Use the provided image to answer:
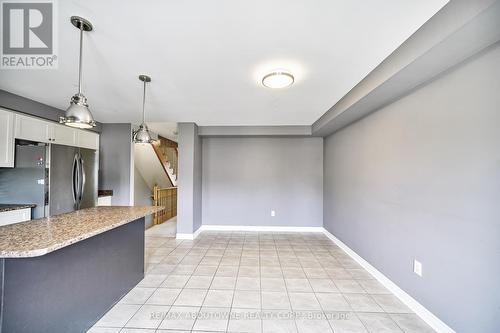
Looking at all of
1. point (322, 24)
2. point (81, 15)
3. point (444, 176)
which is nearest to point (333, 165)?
point (444, 176)

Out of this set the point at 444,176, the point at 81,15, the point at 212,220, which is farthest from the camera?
the point at 212,220

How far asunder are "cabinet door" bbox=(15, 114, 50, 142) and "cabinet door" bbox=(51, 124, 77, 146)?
113 millimetres

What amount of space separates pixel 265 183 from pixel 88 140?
3.73m

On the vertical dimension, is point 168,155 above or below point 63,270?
above

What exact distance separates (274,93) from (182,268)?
2748 millimetres

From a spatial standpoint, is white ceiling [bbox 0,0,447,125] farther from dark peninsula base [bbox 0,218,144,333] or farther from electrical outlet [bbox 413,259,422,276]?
electrical outlet [bbox 413,259,422,276]

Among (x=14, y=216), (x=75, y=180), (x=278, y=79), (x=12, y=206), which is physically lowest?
(x=14, y=216)

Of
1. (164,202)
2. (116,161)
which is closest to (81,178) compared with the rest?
(116,161)

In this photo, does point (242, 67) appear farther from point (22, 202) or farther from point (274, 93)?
point (22, 202)

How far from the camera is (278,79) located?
226cm

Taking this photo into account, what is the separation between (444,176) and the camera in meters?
1.78

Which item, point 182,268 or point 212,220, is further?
point 212,220

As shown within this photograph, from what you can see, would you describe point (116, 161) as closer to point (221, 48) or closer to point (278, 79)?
point (221, 48)

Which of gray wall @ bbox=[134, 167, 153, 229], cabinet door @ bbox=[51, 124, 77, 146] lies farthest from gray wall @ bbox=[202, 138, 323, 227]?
gray wall @ bbox=[134, 167, 153, 229]
